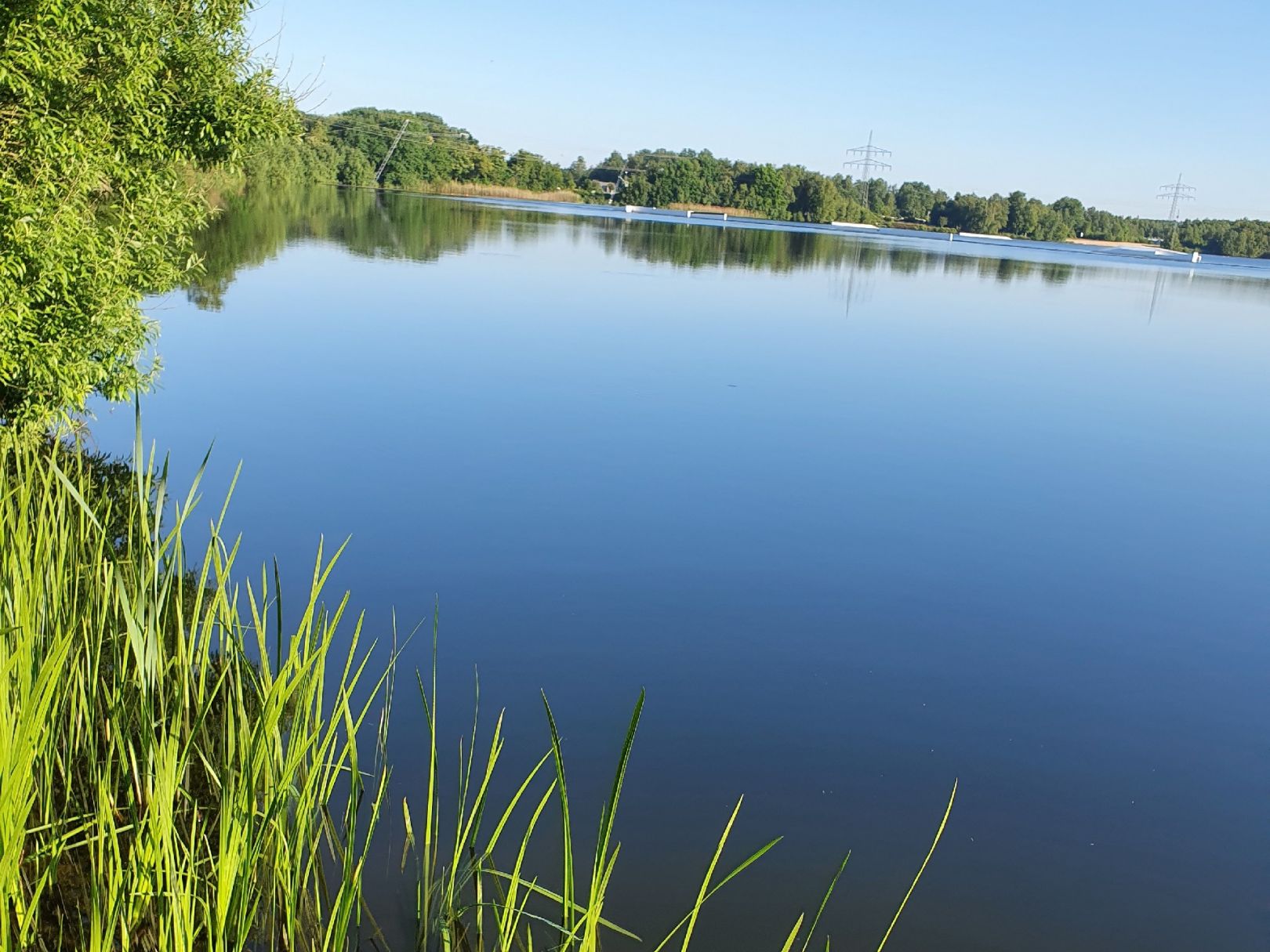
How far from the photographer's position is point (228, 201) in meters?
31.9

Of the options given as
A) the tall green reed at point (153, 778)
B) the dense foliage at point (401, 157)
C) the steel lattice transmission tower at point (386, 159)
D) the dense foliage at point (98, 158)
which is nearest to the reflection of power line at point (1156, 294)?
the dense foliage at point (98, 158)

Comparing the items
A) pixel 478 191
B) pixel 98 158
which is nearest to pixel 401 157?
pixel 478 191

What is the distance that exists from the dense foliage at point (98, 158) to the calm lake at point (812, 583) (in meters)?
1.37

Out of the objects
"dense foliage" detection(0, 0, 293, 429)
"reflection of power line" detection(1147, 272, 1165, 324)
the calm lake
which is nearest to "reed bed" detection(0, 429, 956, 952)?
the calm lake

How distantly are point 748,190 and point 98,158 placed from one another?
104589 millimetres

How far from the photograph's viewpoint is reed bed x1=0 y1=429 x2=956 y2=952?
192cm

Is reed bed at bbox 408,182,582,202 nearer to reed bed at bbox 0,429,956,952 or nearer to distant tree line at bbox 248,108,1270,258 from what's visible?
distant tree line at bbox 248,108,1270,258

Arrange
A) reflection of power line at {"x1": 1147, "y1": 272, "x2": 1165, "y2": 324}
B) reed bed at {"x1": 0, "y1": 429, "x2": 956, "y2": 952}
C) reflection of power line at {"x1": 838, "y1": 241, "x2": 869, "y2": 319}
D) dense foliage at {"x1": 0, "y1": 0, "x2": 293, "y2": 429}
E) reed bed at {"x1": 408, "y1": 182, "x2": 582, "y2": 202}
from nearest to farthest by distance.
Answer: reed bed at {"x1": 0, "y1": 429, "x2": 956, "y2": 952} < dense foliage at {"x1": 0, "y1": 0, "x2": 293, "y2": 429} < reflection of power line at {"x1": 838, "y1": 241, "x2": 869, "y2": 319} < reflection of power line at {"x1": 1147, "y1": 272, "x2": 1165, "y2": 324} < reed bed at {"x1": 408, "y1": 182, "x2": 582, "y2": 202}

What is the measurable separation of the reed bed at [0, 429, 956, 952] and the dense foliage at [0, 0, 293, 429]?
2.50m

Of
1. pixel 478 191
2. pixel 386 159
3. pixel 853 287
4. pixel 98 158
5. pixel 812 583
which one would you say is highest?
pixel 386 159

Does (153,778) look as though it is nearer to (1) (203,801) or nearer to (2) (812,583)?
(1) (203,801)

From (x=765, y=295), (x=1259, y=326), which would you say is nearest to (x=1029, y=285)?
(x=1259, y=326)

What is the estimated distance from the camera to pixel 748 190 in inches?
4154

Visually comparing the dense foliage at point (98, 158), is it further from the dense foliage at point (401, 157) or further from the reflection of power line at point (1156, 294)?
the dense foliage at point (401, 157)
